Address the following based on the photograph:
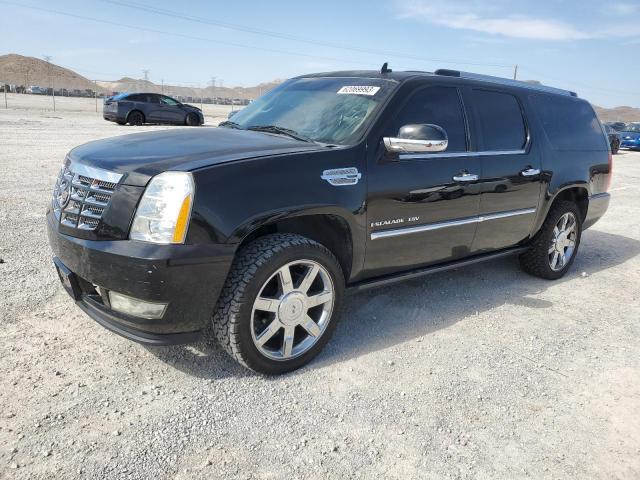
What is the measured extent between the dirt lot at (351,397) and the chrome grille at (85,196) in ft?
2.86

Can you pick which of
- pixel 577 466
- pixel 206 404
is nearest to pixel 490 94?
pixel 577 466

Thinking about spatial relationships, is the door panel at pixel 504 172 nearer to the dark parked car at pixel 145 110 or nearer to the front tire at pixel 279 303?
the front tire at pixel 279 303

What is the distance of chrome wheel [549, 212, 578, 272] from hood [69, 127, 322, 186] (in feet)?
10.4

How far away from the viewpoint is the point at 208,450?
7.94ft

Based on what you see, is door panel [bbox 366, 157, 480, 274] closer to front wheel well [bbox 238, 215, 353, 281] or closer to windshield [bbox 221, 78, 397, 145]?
front wheel well [bbox 238, 215, 353, 281]

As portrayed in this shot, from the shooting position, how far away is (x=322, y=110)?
148 inches

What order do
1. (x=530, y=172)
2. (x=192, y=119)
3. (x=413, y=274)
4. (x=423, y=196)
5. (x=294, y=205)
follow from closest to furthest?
(x=294, y=205), (x=423, y=196), (x=413, y=274), (x=530, y=172), (x=192, y=119)

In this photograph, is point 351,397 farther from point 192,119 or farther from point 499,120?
point 192,119

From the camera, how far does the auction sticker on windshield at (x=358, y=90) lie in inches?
145

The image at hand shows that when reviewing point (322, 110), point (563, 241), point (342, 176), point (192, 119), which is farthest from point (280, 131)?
point (192, 119)

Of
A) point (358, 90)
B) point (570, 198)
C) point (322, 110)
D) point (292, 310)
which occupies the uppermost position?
point (358, 90)

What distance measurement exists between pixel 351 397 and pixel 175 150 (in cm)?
176

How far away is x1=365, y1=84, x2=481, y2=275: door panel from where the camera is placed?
11.2ft

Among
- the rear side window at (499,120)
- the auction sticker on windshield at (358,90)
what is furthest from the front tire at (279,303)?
the rear side window at (499,120)
